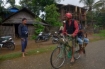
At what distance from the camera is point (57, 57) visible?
18.6 ft

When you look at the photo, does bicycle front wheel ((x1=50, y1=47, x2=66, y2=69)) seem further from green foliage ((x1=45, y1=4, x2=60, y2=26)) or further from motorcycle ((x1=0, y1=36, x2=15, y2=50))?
green foliage ((x1=45, y1=4, x2=60, y2=26))

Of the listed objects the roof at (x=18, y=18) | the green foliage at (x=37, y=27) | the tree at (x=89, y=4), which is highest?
the tree at (x=89, y=4)

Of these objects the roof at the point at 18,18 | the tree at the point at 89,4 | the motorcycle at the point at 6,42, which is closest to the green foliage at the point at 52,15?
the roof at the point at 18,18

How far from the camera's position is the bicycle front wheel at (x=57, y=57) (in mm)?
5556

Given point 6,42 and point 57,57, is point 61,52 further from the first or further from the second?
point 6,42

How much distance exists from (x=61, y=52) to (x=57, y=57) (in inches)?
9.3

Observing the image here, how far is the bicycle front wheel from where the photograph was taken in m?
5.56

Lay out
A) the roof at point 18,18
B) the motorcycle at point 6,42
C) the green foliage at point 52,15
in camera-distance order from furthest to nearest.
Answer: the green foliage at point 52,15 < the roof at point 18,18 < the motorcycle at point 6,42

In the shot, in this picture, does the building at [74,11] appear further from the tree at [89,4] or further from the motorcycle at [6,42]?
the motorcycle at [6,42]

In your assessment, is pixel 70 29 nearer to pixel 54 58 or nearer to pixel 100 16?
pixel 54 58

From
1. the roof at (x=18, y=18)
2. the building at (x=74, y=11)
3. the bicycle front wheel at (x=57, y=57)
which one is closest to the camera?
the bicycle front wheel at (x=57, y=57)

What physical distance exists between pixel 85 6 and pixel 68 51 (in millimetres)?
36651

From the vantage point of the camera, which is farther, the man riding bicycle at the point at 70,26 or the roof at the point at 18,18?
the roof at the point at 18,18

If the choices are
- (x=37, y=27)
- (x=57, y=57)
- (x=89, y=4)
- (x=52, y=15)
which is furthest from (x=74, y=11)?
(x=57, y=57)
